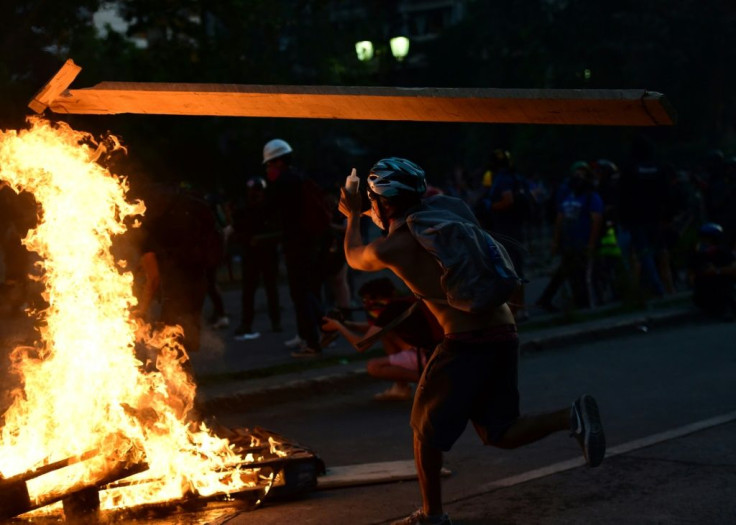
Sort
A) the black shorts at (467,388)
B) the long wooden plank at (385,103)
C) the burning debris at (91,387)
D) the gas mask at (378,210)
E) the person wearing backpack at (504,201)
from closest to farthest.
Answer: the long wooden plank at (385,103), the black shorts at (467,388), the gas mask at (378,210), the burning debris at (91,387), the person wearing backpack at (504,201)

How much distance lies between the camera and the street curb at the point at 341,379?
9.02 metres

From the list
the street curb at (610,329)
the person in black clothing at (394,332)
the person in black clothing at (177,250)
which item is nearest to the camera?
the person in black clothing at (394,332)

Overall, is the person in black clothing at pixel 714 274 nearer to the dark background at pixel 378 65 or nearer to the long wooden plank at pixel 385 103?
the dark background at pixel 378 65

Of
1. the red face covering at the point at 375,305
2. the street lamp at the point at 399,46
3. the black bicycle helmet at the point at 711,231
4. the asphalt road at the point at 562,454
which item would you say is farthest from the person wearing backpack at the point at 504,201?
the street lamp at the point at 399,46

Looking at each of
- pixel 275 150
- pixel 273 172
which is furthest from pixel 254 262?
pixel 275 150

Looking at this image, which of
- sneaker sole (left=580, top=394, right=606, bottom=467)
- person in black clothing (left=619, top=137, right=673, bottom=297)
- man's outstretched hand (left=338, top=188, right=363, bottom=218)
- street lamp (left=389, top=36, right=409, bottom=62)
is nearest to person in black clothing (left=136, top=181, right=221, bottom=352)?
man's outstretched hand (left=338, top=188, right=363, bottom=218)

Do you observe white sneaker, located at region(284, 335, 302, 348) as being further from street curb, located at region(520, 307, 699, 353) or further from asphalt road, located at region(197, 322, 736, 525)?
street curb, located at region(520, 307, 699, 353)

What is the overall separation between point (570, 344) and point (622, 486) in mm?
5981

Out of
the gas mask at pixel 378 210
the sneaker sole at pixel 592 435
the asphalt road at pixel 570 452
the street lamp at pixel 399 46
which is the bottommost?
the asphalt road at pixel 570 452

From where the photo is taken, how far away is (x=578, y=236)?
14.7 meters

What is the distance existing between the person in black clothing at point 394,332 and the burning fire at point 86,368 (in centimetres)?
103

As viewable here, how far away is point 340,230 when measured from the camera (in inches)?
500

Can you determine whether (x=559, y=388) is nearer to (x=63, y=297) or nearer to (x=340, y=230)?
(x=340, y=230)

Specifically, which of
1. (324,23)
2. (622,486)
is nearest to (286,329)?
(622,486)
